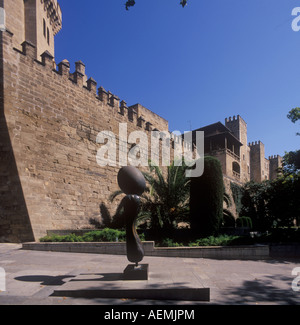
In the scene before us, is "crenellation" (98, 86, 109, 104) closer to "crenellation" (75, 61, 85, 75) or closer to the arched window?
"crenellation" (75, 61, 85, 75)

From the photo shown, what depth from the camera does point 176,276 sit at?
4707 mm

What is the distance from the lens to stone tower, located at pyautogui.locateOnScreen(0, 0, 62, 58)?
670 inches

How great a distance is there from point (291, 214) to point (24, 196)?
35.8ft

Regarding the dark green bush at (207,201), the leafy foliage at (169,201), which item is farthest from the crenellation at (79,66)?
the dark green bush at (207,201)

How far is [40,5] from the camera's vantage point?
1950cm

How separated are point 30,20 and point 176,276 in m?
19.8

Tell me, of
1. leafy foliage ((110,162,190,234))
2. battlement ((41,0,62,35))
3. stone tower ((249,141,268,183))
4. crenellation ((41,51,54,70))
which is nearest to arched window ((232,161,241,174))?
stone tower ((249,141,268,183))

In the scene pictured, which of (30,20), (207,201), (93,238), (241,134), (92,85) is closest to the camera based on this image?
(93,238)

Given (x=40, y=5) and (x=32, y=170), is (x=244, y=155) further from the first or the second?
(x=32, y=170)

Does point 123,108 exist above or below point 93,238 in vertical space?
above

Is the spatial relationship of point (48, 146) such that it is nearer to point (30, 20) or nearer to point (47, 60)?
point (47, 60)

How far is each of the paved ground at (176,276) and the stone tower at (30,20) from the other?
535 inches

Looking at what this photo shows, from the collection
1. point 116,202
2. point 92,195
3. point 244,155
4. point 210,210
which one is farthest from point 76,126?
point 244,155

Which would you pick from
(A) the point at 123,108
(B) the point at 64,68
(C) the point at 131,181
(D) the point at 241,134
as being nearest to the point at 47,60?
(B) the point at 64,68
